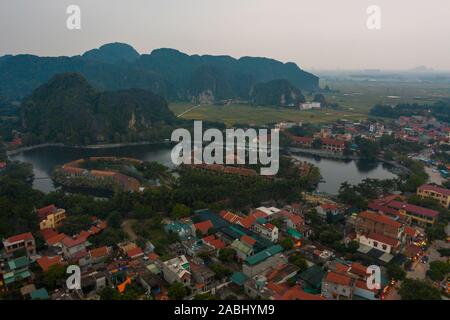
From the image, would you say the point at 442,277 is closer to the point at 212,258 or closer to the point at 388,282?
the point at 388,282

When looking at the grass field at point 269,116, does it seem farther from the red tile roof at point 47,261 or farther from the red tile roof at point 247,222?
the red tile roof at point 47,261

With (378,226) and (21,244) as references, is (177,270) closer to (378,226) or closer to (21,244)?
(21,244)

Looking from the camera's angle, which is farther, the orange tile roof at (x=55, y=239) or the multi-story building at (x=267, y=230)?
the multi-story building at (x=267, y=230)

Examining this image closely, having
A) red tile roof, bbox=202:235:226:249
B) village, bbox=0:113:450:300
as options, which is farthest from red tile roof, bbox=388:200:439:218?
red tile roof, bbox=202:235:226:249

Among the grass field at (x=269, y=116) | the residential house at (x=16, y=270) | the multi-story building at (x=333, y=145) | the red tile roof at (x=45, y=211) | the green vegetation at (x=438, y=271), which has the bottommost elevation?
the green vegetation at (x=438, y=271)

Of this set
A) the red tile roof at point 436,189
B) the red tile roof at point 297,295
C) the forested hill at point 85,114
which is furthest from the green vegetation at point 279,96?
the red tile roof at point 297,295
